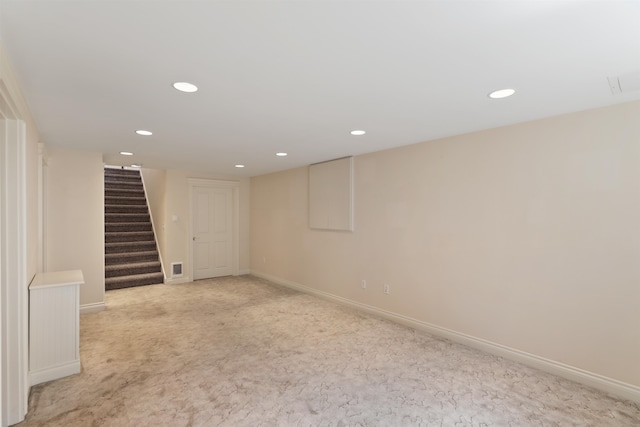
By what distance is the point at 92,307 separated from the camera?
4422 mm

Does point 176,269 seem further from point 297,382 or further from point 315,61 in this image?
point 315,61

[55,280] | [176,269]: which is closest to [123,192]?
[176,269]

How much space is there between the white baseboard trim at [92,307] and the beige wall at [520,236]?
12.1ft

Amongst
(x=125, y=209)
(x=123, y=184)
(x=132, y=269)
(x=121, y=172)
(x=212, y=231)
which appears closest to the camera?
(x=132, y=269)

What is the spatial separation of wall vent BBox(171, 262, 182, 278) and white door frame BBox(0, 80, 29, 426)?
4.16m

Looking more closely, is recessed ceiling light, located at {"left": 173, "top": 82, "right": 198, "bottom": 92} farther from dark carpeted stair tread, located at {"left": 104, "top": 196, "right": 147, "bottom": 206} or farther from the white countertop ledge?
dark carpeted stair tread, located at {"left": 104, "top": 196, "right": 147, "bottom": 206}

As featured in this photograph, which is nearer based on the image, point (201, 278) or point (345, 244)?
point (345, 244)

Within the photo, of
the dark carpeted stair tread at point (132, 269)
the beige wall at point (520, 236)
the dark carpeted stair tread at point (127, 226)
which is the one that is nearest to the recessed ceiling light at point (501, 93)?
the beige wall at point (520, 236)

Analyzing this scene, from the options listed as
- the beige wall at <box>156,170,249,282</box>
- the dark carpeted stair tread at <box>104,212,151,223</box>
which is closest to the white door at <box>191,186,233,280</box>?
the beige wall at <box>156,170,249,282</box>

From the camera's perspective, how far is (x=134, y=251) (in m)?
6.64

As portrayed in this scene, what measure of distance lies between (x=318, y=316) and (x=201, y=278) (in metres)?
3.45

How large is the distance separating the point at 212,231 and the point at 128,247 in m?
1.79

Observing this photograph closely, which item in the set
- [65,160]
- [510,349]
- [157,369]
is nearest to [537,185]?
[510,349]

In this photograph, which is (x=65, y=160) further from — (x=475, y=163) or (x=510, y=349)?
(x=510, y=349)
